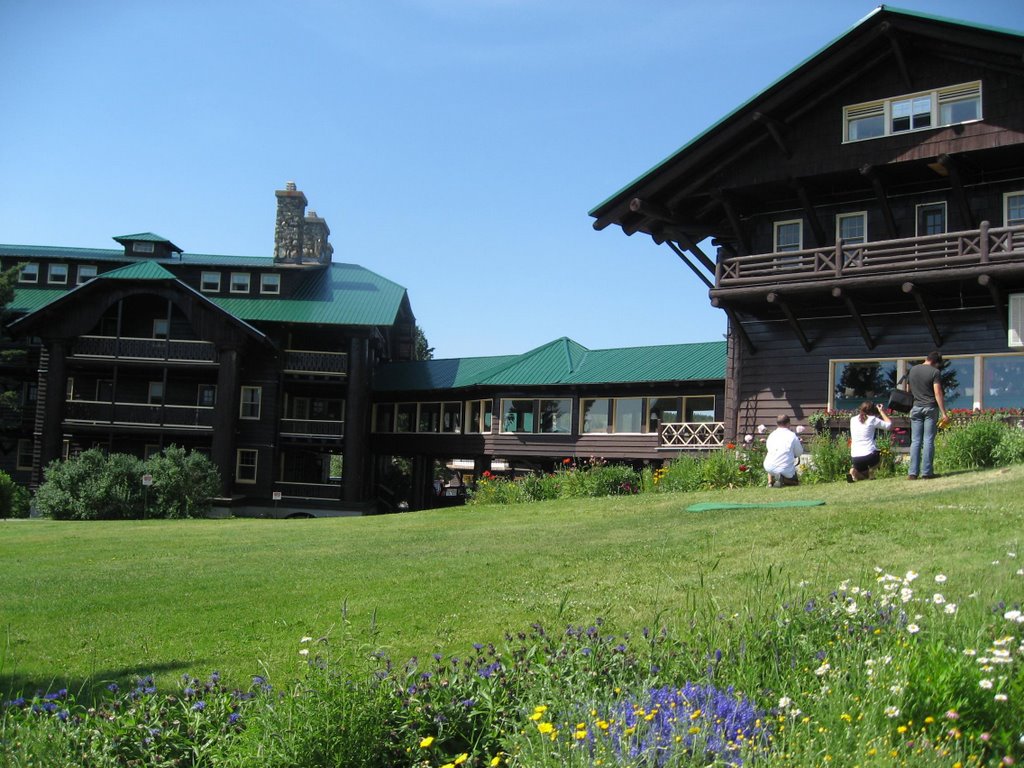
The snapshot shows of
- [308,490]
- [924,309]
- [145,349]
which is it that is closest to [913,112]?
[924,309]

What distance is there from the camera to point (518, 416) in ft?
142

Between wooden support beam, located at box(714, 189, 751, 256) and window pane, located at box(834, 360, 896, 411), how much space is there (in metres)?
4.14

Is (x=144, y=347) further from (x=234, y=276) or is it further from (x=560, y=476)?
(x=560, y=476)

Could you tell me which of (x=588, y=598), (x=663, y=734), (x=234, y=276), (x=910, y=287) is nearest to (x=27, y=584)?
(x=588, y=598)

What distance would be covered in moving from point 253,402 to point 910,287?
1240 inches

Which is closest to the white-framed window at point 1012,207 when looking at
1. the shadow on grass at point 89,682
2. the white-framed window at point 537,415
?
the white-framed window at point 537,415

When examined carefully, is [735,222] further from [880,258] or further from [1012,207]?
[1012,207]

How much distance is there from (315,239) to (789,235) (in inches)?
1156

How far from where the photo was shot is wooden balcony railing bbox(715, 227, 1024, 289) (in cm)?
2188

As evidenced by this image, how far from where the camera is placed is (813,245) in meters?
25.9

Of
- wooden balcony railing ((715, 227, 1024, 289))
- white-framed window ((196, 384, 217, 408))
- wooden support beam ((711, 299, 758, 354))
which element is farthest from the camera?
white-framed window ((196, 384, 217, 408))

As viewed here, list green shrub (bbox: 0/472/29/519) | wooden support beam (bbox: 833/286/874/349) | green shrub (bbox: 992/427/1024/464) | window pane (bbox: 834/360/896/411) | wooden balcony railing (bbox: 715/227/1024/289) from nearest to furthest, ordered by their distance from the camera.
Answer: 1. green shrub (bbox: 992/427/1024/464)
2. wooden balcony railing (bbox: 715/227/1024/289)
3. wooden support beam (bbox: 833/286/874/349)
4. window pane (bbox: 834/360/896/411)
5. green shrub (bbox: 0/472/29/519)

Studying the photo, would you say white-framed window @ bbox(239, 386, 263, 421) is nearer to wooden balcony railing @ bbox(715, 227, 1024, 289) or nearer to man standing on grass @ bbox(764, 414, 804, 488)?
wooden balcony railing @ bbox(715, 227, 1024, 289)

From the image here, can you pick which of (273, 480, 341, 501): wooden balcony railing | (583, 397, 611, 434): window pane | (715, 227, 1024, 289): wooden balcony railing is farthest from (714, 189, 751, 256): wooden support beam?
(273, 480, 341, 501): wooden balcony railing
